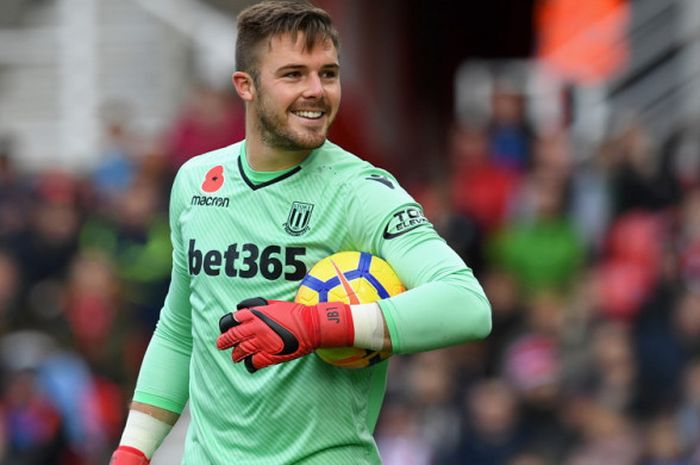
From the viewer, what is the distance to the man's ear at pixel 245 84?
489 centimetres

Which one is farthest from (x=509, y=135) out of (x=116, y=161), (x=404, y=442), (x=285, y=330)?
(x=285, y=330)

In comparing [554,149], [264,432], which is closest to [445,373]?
[554,149]

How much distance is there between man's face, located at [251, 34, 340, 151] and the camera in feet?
15.6

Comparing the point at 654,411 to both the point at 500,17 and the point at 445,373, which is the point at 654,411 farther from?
the point at 500,17

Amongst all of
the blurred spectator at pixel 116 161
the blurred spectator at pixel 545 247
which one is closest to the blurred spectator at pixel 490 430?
the blurred spectator at pixel 545 247

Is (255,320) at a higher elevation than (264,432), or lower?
higher

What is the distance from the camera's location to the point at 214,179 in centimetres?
506

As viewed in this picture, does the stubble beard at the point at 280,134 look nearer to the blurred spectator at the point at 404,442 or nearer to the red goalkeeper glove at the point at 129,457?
the red goalkeeper glove at the point at 129,457

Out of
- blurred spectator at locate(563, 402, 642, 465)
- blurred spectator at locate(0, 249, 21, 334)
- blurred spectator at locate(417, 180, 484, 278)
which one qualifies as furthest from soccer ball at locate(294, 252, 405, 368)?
blurred spectator at locate(0, 249, 21, 334)

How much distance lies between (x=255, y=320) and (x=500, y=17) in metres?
17.9

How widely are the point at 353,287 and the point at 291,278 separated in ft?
0.81

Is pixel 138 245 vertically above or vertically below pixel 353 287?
below

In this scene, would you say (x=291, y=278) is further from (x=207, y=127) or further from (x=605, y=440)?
(x=207, y=127)

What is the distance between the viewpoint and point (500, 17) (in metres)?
21.8
